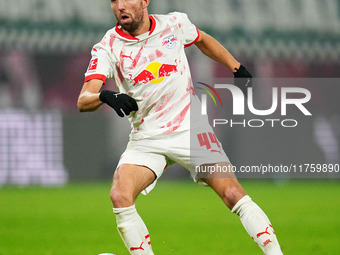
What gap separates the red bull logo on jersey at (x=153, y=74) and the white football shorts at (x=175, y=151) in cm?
33

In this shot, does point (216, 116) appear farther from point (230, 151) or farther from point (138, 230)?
point (138, 230)

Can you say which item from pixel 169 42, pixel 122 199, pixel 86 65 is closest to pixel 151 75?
pixel 169 42

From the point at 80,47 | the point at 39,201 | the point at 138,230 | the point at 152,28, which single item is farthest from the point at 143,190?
the point at 80,47

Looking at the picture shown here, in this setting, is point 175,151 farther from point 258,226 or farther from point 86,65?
point 86,65

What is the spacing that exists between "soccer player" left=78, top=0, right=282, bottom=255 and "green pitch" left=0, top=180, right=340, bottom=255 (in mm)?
1399

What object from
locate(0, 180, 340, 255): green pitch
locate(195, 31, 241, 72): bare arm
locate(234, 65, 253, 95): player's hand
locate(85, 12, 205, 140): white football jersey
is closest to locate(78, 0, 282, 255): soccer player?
locate(85, 12, 205, 140): white football jersey

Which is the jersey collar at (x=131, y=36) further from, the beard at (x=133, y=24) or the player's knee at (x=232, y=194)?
the player's knee at (x=232, y=194)

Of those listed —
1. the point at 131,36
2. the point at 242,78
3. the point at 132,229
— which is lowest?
the point at 132,229

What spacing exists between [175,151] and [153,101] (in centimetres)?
32

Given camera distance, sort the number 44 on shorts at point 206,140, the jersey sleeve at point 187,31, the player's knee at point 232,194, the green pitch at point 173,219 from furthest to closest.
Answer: the green pitch at point 173,219 → the jersey sleeve at point 187,31 → the number 44 on shorts at point 206,140 → the player's knee at point 232,194

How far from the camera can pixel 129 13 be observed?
15.0 feet

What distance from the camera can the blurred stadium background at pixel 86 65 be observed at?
10.4 m

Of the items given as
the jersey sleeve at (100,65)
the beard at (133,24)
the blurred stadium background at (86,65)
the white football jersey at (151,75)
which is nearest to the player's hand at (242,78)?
the white football jersey at (151,75)

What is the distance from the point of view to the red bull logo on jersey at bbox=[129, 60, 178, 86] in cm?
457
